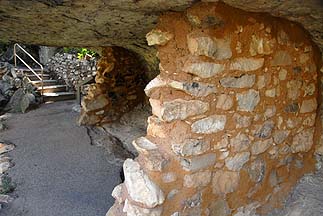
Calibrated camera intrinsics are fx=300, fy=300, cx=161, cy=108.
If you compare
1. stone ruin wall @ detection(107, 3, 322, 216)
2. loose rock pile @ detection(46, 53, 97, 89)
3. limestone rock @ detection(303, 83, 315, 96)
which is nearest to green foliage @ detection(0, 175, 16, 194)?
stone ruin wall @ detection(107, 3, 322, 216)

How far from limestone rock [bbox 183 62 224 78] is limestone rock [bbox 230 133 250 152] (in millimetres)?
497

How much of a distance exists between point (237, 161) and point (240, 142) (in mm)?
138

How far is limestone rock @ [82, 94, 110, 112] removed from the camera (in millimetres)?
5258

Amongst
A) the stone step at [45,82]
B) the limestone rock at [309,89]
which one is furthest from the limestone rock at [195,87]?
the stone step at [45,82]

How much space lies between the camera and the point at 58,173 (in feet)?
11.7

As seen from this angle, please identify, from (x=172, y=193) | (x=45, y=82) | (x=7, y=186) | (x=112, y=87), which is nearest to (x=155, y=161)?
(x=172, y=193)

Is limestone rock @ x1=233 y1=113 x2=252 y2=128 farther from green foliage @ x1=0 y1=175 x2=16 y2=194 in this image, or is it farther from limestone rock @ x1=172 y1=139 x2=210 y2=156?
green foliage @ x1=0 y1=175 x2=16 y2=194

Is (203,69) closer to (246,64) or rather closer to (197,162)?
(246,64)

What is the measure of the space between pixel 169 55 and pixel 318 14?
3.11ft

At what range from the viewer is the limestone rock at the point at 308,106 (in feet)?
7.98

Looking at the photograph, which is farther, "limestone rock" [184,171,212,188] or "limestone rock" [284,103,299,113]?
"limestone rock" [284,103,299,113]

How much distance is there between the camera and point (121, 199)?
82.0 inches

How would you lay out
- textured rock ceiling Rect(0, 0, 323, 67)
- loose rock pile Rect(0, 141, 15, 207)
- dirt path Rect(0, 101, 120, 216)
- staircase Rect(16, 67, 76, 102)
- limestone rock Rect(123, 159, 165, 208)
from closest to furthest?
textured rock ceiling Rect(0, 0, 323, 67) < limestone rock Rect(123, 159, 165, 208) < dirt path Rect(0, 101, 120, 216) < loose rock pile Rect(0, 141, 15, 207) < staircase Rect(16, 67, 76, 102)

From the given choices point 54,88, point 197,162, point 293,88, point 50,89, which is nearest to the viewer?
point 197,162
